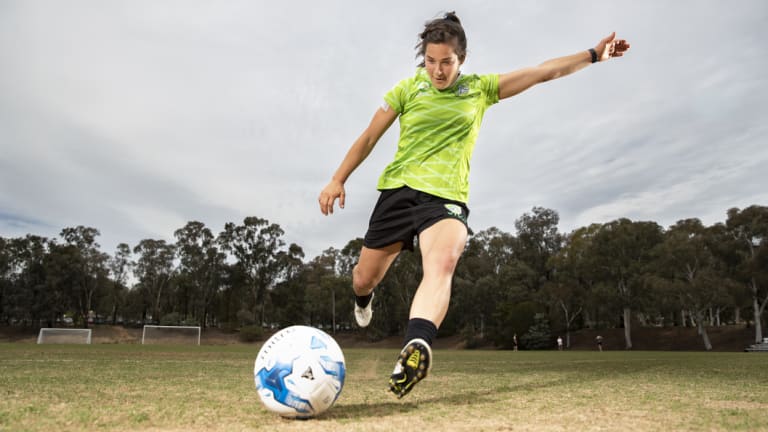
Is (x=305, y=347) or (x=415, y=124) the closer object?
(x=305, y=347)

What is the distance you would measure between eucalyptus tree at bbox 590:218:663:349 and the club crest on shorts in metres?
48.7

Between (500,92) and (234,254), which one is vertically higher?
(234,254)

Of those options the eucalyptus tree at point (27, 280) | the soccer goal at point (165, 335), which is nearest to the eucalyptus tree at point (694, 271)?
the soccer goal at point (165, 335)

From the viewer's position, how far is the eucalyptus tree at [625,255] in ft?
156

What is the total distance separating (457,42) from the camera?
12.3ft

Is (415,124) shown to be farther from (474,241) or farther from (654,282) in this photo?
(474,241)

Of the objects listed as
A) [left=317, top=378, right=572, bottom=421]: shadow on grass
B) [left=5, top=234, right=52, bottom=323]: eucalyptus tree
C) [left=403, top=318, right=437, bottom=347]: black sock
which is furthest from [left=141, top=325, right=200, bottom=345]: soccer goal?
[left=403, top=318, right=437, bottom=347]: black sock

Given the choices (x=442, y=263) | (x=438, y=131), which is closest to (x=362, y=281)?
(x=442, y=263)

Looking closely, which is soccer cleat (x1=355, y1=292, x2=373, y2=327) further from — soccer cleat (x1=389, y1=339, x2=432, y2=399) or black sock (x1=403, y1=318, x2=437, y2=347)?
soccer cleat (x1=389, y1=339, x2=432, y2=399)

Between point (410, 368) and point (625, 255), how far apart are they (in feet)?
167

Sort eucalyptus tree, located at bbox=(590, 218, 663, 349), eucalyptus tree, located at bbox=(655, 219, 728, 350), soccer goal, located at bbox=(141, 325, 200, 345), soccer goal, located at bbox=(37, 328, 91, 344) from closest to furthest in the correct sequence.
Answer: soccer goal, located at bbox=(37, 328, 91, 344), eucalyptus tree, located at bbox=(655, 219, 728, 350), soccer goal, located at bbox=(141, 325, 200, 345), eucalyptus tree, located at bbox=(590, 218, 663, 349)

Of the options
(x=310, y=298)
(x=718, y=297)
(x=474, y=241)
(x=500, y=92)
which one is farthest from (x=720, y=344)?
(x=500, y=92)

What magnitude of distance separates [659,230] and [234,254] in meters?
49.7

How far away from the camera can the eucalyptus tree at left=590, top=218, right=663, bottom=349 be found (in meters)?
47.5
